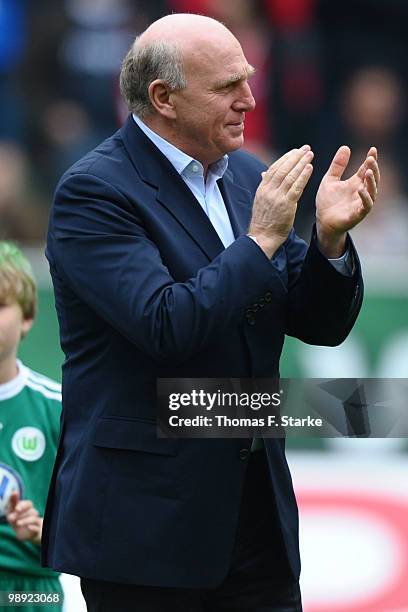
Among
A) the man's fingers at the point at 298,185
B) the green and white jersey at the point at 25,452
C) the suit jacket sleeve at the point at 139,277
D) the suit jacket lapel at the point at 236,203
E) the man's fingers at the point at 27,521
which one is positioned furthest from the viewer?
the green and white jersey at the point at 25,452

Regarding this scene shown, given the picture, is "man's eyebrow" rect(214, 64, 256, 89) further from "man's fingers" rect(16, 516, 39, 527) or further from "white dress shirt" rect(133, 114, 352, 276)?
"man's fingers" rect(16, 516, 39, 527)

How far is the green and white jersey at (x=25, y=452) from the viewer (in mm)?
3811

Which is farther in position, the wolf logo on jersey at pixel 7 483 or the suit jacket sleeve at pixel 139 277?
the wolf logo on jersey at pixel 7 483

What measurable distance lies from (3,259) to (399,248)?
4.10 m

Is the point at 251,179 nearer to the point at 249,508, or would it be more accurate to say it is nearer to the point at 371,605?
the point at 249,508

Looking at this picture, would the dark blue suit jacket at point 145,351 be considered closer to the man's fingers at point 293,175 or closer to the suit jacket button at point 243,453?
the suit jacket button at point 243,453

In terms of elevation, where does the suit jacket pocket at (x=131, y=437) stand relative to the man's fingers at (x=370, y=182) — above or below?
below

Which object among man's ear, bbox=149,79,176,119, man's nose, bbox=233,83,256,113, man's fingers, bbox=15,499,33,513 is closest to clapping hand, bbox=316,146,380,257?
man's nose, bbox=233,83,256,113

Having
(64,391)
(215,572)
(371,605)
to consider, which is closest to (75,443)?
(64,391)

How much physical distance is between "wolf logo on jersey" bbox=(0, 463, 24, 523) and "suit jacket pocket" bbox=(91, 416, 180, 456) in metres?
0.94

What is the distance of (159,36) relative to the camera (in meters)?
3.11

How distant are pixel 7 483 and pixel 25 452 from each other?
→ 105 millimetres

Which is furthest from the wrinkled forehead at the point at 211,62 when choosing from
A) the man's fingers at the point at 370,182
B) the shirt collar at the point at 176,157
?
the man's fingers at the point at 370,182

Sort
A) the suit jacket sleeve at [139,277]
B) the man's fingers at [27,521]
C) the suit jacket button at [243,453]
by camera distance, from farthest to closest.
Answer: the man's fingers at [27,521] < the suit jacket button at [243,453] < the suit jacket sleeve at [139,277]
